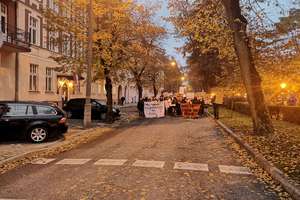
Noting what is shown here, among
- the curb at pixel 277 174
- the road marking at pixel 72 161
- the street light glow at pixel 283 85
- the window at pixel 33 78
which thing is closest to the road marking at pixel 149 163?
the road marking at pixel 72 161

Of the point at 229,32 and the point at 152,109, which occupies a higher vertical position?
the point at 229,32

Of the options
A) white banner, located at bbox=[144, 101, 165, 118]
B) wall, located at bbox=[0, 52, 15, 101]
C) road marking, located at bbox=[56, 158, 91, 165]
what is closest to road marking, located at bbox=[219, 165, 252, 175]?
road marking, located at bbox=[56, 158, 91, 165]

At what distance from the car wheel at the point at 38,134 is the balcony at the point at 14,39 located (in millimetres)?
13154

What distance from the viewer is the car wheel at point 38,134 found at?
15.6 meters

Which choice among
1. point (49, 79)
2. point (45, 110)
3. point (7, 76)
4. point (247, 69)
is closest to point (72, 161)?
point (45, 110)

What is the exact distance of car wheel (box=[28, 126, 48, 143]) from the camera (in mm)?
15562

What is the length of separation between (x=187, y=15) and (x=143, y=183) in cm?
1534

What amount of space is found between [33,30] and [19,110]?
65.6 ft

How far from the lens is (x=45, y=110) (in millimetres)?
16109

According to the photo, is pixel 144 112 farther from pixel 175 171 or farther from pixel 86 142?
pixel 175 171

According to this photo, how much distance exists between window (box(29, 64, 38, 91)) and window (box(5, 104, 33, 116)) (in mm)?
18252

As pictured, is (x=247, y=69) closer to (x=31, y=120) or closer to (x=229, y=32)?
(x=229, y=32)

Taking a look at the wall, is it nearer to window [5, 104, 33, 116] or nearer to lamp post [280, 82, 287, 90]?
window [5, 104, 33, 116]

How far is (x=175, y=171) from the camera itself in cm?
971
